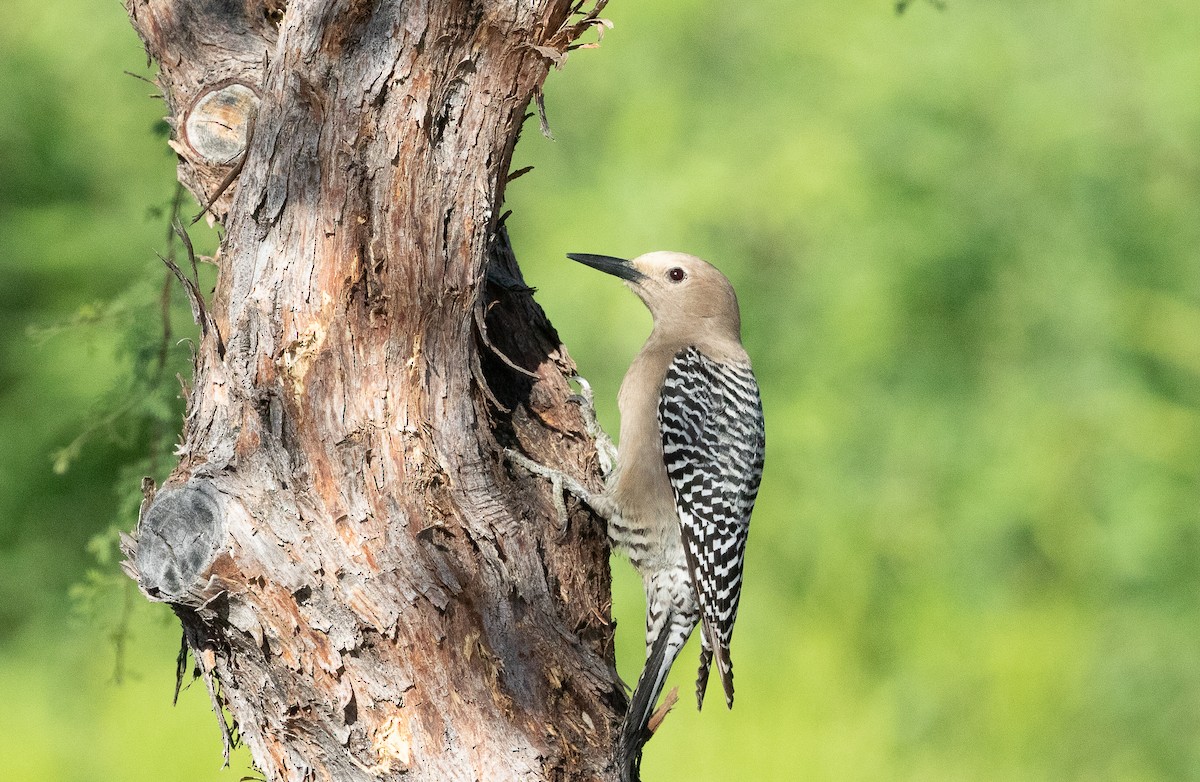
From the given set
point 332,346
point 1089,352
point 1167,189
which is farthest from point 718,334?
point 1167,189

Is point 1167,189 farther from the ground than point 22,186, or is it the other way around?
point 1167,189

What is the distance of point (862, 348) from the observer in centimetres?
804

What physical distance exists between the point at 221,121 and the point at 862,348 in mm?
5213

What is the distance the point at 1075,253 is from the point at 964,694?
308cm

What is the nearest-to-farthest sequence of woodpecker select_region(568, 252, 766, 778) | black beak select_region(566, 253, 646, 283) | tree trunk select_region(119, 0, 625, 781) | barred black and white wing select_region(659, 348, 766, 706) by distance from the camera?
tree trunk select_region(119, 0, 625, 781) → woodpecker select_region(568, 252, 766, 778) → barred black and white wing select_region(659, 348, 766, 706) → black beak select_region(566, 253, 646, 283)

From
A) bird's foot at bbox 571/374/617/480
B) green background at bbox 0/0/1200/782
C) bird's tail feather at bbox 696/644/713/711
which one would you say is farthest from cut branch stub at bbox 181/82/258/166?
green background at bbox 0/0/1200/782

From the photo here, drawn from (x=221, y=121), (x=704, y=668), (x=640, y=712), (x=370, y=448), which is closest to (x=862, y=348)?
(x=704, y=668)

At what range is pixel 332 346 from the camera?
10.6 feet

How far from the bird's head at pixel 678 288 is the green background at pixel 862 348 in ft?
8.20

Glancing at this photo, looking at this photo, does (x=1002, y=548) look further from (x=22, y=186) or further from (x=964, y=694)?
(x=22, y=186)

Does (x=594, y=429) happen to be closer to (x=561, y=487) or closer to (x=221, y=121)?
(x=561, y=487)

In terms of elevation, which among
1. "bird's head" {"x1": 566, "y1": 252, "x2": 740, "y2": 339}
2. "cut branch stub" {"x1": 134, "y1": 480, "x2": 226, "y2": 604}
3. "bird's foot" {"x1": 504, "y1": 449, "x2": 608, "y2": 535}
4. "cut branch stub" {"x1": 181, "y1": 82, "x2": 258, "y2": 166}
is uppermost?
"cut branch stub" {"x1": 181, "y1": 82, "x2": 258, "y2": 166}

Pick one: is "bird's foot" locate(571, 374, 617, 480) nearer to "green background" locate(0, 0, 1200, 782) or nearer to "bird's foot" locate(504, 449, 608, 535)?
"bird's foot" locate(504, 449, 608, 535)

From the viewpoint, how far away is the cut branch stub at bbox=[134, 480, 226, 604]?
296cm
